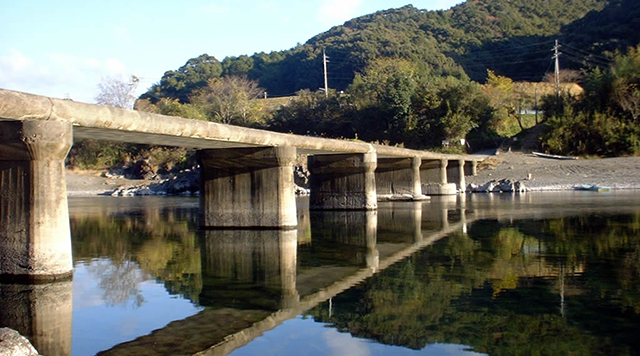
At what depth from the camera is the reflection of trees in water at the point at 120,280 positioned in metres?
11.5

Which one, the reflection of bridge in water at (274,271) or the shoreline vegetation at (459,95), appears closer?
the reflection of bridge in water at (274,271)

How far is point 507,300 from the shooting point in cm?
1035

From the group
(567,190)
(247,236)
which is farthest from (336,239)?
(567,190)

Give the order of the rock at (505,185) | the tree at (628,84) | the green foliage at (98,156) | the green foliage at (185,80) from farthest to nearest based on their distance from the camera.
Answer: the green foliage at (185,80), the green foliage at (98,156), the tree at (628,84), the rock at (505,185)

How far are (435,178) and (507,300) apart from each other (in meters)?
33.5

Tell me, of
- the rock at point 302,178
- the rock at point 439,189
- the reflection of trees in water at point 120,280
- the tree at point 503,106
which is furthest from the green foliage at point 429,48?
the reflection of trees in water at point 120,280

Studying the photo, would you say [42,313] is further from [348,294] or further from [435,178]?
[435,178]

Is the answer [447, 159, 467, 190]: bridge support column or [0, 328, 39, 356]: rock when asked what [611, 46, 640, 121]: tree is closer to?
[447, 159, 467, 190]: bridge support column

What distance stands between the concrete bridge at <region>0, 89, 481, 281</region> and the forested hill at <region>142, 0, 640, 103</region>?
66689 millimetres

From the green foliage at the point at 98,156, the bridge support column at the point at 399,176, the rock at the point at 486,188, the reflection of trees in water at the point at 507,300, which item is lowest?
the reflection of trees in water at the point at 507,300

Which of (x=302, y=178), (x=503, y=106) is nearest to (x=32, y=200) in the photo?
(x=302, y=178)

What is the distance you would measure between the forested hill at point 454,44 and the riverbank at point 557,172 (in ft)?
137

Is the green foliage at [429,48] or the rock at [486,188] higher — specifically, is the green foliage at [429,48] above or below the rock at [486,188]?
above

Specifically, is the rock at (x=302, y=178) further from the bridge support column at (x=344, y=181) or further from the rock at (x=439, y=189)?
the bridge support column at (x=344, y=181)
